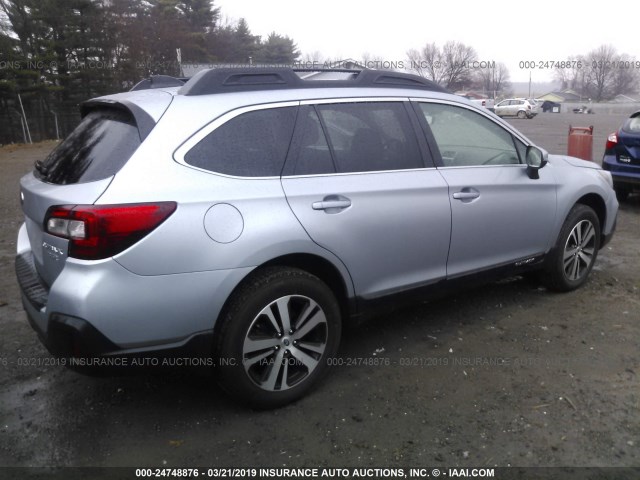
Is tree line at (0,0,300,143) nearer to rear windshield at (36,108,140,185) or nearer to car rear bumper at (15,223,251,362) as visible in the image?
rear windshield at (36,108,140,185)

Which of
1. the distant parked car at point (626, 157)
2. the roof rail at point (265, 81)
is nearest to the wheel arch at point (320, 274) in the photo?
the roof rail at point (265, 81)

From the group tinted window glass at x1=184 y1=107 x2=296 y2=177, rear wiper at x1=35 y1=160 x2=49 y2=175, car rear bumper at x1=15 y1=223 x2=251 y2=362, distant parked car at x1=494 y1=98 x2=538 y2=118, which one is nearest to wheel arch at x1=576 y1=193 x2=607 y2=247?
tinted window glass at x1=184 y1=107 x2=296 y2=177

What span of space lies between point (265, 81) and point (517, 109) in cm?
4477

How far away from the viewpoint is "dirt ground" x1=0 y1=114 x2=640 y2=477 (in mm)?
2812

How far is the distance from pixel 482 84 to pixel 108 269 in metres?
92.8

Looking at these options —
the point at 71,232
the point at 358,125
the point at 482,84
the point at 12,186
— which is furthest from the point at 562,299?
the point at 482,84

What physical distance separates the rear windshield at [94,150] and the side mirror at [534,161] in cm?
291

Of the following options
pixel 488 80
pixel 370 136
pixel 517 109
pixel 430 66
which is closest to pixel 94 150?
pixel 370 136

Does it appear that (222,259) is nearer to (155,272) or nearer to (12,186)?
(155,272)

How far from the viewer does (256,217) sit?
2.91 metres

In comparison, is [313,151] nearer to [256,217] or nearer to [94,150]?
[256,217]

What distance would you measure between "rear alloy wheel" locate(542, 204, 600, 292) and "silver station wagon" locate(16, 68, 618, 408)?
0.71 meters

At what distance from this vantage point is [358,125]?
3.55 m

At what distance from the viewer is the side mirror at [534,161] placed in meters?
4.32
